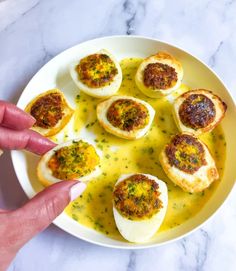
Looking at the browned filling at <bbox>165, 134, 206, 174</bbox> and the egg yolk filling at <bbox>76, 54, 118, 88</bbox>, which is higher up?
the egg yolk filling at <bbox>76, 54, 118, 88</bbox>

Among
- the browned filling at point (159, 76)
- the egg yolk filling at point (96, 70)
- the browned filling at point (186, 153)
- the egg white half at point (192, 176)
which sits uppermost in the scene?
the browned filling at point (159, 76)

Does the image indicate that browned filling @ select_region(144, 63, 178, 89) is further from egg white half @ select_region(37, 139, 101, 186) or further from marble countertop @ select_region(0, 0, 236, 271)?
egg white half @ select_region(37, 139, 101, 186)

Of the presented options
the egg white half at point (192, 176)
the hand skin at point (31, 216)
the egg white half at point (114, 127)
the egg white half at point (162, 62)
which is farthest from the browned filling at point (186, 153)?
the hand skin at point (31, 216)

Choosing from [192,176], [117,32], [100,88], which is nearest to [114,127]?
[100,88]

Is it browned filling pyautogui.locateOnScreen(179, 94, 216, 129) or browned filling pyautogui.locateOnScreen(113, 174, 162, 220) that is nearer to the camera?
browned filling pyautogui.locateOnScreen(113, 174, 162, 220)

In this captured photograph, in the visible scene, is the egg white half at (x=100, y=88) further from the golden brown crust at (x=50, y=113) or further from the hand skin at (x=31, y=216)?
the hand skin at (x=31, y=216)

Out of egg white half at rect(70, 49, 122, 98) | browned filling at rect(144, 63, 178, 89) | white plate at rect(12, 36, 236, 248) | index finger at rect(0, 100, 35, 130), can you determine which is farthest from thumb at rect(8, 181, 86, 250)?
browned filling at rect(144, 63, 178, 89)

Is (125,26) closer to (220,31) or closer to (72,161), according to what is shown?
(220,31)

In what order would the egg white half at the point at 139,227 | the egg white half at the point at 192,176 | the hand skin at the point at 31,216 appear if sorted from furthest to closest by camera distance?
the egg white half at the point at 192,176
the egg white half at the point at 139,227
the hand skin at the point at 31,216
